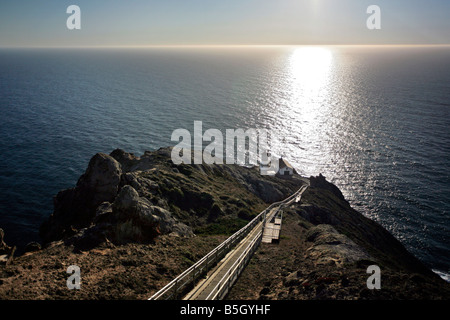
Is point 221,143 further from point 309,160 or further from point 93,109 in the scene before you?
point 93,109

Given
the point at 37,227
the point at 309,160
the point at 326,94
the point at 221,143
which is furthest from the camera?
the point at 326,94

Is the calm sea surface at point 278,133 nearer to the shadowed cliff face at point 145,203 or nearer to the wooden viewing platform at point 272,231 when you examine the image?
the shadowed cliff face at point 145,203

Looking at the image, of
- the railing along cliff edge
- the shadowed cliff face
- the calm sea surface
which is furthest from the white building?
the railing along cliff edge

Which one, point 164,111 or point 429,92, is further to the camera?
point 429,92

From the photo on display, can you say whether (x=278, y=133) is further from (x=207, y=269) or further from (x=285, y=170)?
(x=207, y=269)

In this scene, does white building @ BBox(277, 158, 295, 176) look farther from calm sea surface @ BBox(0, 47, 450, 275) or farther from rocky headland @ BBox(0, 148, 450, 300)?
rocky headland @ BBox(0, 148, 450, 300)
